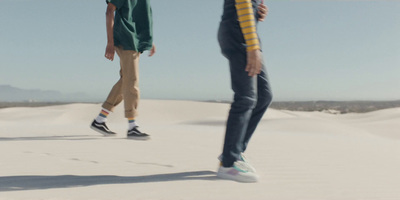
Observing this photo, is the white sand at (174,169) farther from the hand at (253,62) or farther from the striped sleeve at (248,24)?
the striped sleeve at (248,24)

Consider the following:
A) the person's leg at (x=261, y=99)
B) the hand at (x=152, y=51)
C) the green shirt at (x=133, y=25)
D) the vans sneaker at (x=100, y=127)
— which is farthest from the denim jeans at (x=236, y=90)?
the vans sneaker at (x=100, y=127)

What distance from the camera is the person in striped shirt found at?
2.89 meters

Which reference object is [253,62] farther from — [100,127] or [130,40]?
[100,127]

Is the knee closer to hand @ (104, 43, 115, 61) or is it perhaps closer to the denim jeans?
the denim jeans

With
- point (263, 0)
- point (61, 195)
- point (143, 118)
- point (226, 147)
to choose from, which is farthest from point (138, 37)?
point (143, 118)

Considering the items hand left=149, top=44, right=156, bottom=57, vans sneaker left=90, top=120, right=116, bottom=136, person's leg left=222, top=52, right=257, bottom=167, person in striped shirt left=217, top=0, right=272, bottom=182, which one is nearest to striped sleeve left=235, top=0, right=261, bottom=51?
person in striped shirt left=217, top=0, right=272, bottom=182

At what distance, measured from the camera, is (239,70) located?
9.66 ft

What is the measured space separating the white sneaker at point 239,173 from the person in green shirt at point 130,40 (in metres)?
2.45

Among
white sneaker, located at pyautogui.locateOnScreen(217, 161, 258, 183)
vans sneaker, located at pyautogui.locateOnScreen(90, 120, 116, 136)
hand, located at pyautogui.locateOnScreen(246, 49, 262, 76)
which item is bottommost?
vans sneaker, located at pyautogui.locateOnScreen(90, 120, 116, 136)

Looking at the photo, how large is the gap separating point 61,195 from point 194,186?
0.87 metres

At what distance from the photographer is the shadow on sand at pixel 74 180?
2.80 metres

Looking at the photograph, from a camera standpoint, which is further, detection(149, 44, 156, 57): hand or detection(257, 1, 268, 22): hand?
detection(149, 44, 156, 57): hand

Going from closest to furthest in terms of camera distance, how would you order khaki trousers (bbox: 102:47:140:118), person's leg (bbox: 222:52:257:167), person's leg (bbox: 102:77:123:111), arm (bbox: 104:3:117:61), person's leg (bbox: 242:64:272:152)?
1. person's leg (bbox: 222:52:257:167)
2. person's leg (bbox: 242:64:272:152)
3. arm (bbox: 104:3:117:61)
4. khaki trousers (bbox: 102:47:140:118)
5. person's leg (bbox: 102:77:123:111)

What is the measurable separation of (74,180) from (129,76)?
2305mm
